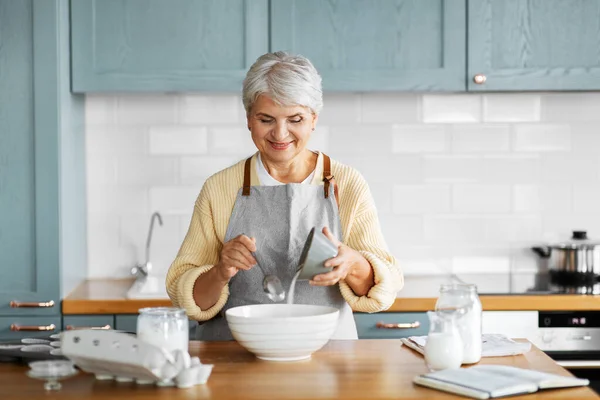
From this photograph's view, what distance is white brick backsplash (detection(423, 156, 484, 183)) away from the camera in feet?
13.5

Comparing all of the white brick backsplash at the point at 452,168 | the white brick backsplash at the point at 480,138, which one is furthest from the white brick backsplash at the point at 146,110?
the white brick backsplash at the point at 480,138

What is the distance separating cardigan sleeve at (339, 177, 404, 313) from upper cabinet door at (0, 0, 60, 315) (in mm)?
1353

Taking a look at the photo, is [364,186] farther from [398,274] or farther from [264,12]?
[264,12]

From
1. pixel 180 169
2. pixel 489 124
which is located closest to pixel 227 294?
pixel 180 169

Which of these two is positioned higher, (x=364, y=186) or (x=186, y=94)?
(x=186, y=94)

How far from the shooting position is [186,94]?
13.0 ft

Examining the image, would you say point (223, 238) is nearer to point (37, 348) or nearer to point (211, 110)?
point (37, 348)

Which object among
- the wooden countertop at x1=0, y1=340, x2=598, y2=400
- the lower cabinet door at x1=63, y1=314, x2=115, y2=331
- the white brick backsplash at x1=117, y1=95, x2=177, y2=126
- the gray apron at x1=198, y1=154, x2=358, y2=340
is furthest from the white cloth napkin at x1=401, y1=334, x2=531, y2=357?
the white brick backsplash at x1=117, y1=95, x2=177, y2=126

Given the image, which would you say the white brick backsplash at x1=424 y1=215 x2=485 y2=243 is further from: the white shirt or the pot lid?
the white shirt

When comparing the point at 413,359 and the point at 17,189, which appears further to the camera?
the point at 17,189

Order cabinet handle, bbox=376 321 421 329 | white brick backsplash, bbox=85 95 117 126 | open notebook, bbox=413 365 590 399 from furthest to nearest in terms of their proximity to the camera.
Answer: white brick backsplash, bbox=85 95 117 126
cabinet handle, bbox=376 321 421 329
open notebook, bbox=413 365 590 399

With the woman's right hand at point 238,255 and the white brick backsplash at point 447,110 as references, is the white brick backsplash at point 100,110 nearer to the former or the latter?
the white brick backsplash at point 447,110

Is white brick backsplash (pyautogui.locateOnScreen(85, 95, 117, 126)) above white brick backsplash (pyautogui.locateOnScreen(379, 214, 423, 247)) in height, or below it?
above

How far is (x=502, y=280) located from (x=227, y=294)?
5.60 ft
